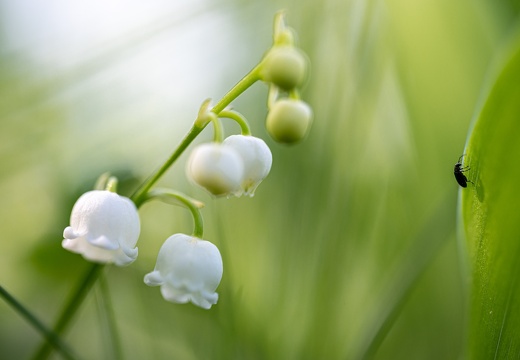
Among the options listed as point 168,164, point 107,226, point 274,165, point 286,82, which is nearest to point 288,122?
point 286,82

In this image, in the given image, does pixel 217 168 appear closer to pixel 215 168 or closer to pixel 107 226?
pixel 215 168

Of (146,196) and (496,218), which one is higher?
(496,218)

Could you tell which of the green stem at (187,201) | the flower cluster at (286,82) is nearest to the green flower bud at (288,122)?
the flower cluster at (286,82)

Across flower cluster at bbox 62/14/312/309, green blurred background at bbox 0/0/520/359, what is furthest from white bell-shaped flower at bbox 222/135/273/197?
green blurred background at bbox 0/0/520/359

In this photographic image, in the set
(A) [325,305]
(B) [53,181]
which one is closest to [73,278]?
(B) [53,181]

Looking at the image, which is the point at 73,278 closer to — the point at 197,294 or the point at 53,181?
the point at 53,181
